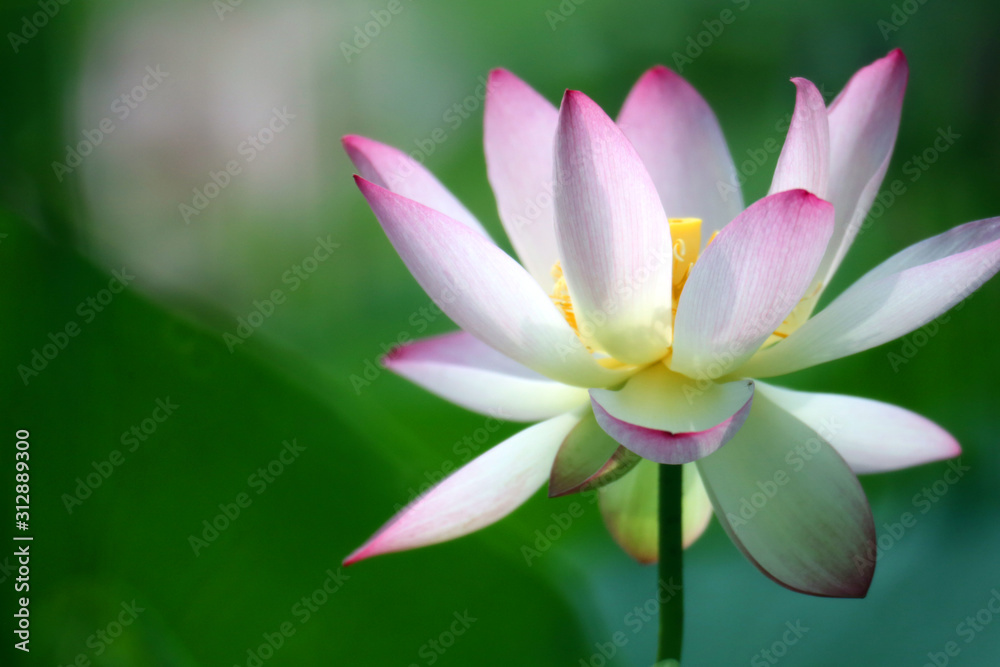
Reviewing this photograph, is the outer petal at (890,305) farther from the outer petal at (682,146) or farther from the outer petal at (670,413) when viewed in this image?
the outer petal at (682,146)

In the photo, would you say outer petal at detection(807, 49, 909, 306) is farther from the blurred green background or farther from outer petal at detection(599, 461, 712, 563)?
the blurred green background

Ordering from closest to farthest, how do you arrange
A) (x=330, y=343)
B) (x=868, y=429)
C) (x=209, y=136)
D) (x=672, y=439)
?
(x=672, y=439), (x=868, y=429), (x=330, y=343), (x=209, y=136)

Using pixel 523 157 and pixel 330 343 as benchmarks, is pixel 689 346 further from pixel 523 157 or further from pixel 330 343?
pixel 330 343

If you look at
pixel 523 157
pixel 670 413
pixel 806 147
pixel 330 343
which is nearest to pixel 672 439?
pixel 670 413

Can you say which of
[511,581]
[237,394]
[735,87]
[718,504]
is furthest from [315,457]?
[735,87]

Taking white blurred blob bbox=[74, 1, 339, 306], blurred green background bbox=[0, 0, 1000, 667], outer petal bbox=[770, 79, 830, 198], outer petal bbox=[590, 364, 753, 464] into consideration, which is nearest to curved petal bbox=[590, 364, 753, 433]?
outer petal bbox=[590, 364, 753, 464]

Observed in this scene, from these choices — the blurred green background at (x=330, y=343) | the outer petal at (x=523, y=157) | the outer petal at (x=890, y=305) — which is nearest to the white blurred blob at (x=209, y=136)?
the blurred green background at (x=330, y=343)
